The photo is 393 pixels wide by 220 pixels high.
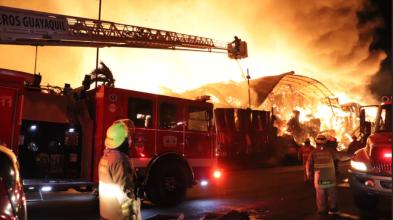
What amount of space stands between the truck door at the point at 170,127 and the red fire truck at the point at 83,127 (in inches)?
0.9

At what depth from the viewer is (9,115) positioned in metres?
7.73

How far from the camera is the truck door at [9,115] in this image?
7.65 meters

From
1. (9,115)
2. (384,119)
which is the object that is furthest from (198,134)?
(9,115)

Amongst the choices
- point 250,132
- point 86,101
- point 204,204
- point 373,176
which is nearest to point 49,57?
point 250,132

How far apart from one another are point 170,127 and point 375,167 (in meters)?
4.56

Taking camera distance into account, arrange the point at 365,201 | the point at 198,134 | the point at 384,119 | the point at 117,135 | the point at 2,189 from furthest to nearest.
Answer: the point at 198,134 → the point at 384,119 → the point at 365,201 → the point at 117,135 → the point at 2,189

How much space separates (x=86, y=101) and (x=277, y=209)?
482 cm

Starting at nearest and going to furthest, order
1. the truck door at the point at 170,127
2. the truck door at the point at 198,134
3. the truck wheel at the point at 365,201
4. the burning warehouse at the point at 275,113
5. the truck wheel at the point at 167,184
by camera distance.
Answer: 1. the truck wheel at the point at 365,201
2. the truck wheel at the point at 167,184
3. the truck door at the point at 170,127
4. the truck door at the point at 198,134
5. the burning warehouse at the point at 275,113

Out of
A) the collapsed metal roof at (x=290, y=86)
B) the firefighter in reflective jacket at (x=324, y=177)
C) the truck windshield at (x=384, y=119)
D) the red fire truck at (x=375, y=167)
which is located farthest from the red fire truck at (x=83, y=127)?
the collapsed metal roof at (x=290, y=86)

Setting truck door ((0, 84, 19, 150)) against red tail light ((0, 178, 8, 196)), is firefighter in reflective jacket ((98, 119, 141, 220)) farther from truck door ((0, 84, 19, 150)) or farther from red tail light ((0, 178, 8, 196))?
truck door ((0, 84, 19, 150))

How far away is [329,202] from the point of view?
27.2 feet

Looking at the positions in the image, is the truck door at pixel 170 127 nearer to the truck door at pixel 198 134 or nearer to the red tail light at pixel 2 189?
the truck door at pixel 198 134

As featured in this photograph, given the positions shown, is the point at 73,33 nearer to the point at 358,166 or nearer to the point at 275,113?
the point at 358,166

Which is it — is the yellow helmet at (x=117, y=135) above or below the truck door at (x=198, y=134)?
below
